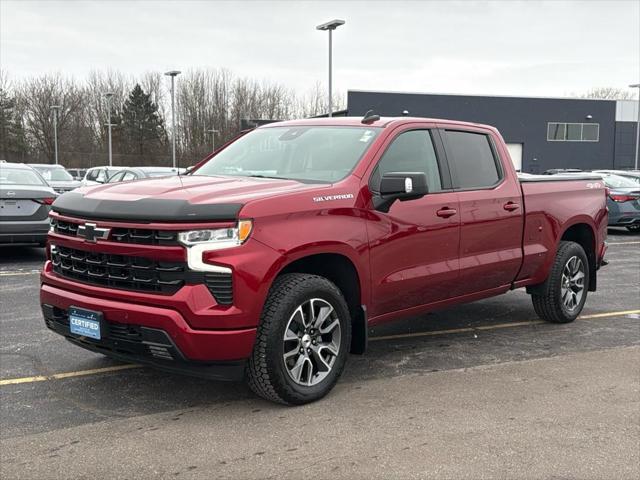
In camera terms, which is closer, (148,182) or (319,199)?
(319,199)

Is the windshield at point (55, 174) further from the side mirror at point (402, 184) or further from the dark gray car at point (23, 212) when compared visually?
the side mirror at point (402, 184)

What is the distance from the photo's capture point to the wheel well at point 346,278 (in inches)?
173

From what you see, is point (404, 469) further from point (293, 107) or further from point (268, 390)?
point (293, 107)

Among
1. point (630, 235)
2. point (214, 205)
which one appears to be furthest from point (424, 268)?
point (630, 235)

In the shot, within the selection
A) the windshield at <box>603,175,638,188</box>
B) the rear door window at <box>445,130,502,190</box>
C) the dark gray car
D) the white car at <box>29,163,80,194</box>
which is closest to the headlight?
the rear door window at <box>445,130,502,190</box>

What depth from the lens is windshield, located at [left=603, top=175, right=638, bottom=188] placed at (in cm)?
1597

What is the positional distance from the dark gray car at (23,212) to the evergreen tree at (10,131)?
5570 cm

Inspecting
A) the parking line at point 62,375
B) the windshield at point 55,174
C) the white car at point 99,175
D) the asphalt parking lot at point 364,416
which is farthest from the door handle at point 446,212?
the windshield at point 55,174

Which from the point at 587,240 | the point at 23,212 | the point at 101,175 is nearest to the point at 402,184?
the point at 587,240

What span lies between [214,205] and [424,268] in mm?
1858

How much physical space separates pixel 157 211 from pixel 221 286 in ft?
1.84

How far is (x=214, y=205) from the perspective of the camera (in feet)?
12.5

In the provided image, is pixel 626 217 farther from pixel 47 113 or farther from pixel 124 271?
pixel 47 113

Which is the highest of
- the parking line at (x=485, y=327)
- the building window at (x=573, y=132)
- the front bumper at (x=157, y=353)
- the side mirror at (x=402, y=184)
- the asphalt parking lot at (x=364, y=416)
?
the building window at (x=573, y=132)
